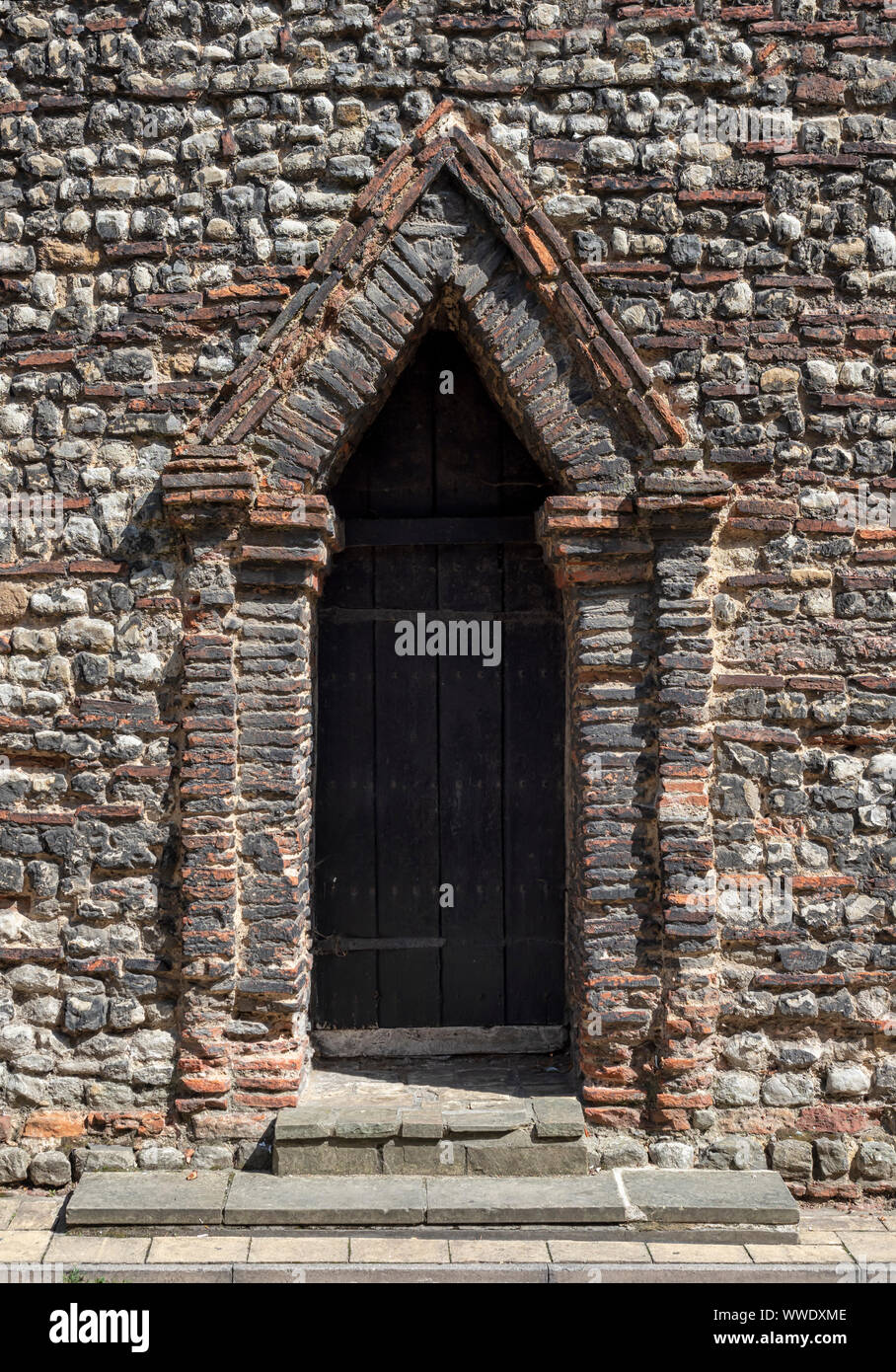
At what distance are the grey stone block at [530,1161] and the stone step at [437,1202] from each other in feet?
0.12

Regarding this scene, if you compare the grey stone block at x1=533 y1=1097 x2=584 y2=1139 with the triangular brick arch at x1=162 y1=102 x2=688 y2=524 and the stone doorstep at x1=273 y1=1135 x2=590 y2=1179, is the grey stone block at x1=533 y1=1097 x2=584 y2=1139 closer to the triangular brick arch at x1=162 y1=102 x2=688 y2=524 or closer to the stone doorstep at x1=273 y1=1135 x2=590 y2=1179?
the stone doorstep at x1=273 y1=1135 x2=590 y2=1179

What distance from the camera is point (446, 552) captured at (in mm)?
4711

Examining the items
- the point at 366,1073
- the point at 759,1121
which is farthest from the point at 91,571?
the point at 759,1121

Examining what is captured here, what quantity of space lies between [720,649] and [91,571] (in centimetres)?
257

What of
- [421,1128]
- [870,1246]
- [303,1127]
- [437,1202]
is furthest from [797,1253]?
[303,1127]

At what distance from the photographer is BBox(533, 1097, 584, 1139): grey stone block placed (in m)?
3.98

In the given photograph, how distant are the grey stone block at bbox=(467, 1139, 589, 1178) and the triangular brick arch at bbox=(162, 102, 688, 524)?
2.61 m

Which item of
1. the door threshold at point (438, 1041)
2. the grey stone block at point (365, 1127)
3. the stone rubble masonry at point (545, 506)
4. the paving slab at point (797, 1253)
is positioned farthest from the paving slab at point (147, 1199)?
the paving slab at point (797, 1253)

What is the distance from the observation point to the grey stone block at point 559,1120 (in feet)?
13.0

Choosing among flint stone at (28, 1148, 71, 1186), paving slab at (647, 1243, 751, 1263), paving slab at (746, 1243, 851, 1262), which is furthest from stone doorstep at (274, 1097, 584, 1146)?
flint stone at (28, 1148, 71, 1186)

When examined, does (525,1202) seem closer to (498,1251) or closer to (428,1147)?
(498,1251)

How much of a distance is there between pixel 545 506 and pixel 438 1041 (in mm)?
2417

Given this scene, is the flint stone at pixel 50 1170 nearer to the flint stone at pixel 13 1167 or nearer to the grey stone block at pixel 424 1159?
the flint stone at pixel 13 1167

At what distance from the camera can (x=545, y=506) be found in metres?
4.16
